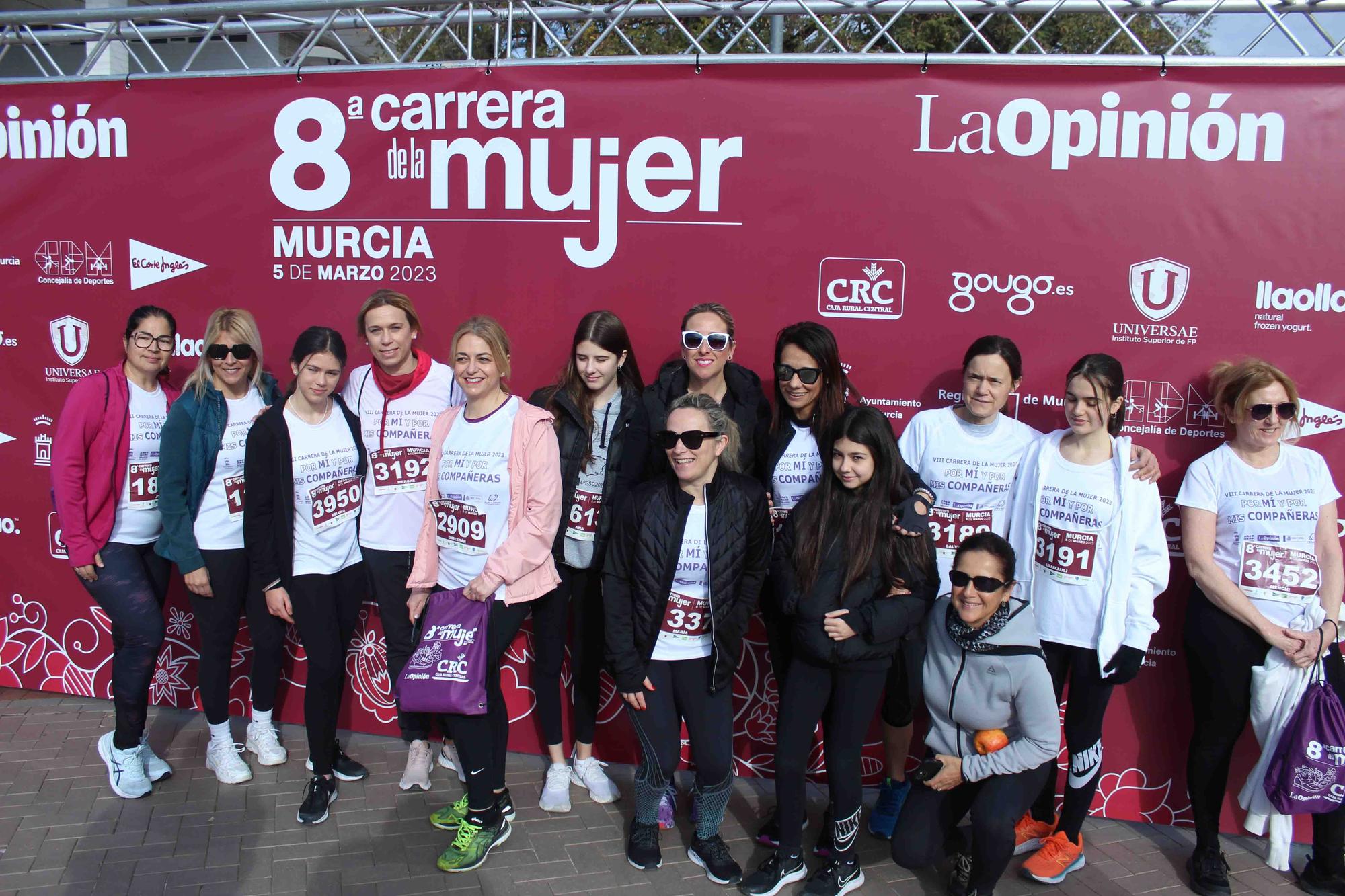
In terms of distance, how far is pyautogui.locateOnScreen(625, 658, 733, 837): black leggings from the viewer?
127 inches

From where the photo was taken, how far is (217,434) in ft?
12.4

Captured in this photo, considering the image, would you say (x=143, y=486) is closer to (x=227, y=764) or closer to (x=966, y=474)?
(x=227, y=764)

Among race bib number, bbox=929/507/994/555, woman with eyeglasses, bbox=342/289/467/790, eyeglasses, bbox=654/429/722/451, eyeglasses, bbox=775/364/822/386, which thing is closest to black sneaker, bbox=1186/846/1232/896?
race bib number, bbox=929/507/994/555

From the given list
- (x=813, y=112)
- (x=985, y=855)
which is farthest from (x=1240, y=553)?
(x=813, y=112)

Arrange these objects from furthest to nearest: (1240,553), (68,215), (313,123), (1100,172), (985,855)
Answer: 1. (68,215)
2. (313,123)
3. (1100,172)
4. (1240,553)
5. (985,855)

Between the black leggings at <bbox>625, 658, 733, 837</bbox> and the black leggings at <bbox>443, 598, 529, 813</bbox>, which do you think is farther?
the black leggings at <bbox>443, 598, 529, 813</bbox>

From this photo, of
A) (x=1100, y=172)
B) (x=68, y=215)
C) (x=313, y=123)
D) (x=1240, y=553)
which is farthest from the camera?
(x=68, y=215)

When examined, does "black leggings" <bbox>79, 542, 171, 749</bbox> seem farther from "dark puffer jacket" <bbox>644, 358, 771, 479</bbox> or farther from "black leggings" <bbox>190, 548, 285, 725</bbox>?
"dark puffer jacket" <bbox>644, 358, 771, 479</bbox>

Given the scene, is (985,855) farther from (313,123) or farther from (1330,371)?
(313,123)

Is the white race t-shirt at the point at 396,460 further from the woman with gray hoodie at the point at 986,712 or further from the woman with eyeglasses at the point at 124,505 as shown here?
the woman with gray hoodie at the point at 986,712

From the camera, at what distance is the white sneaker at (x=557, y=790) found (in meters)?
3.81

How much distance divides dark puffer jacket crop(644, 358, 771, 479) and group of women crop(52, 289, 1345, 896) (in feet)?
0.04

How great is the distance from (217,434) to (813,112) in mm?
2771

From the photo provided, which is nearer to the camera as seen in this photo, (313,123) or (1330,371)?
(1330,371)
